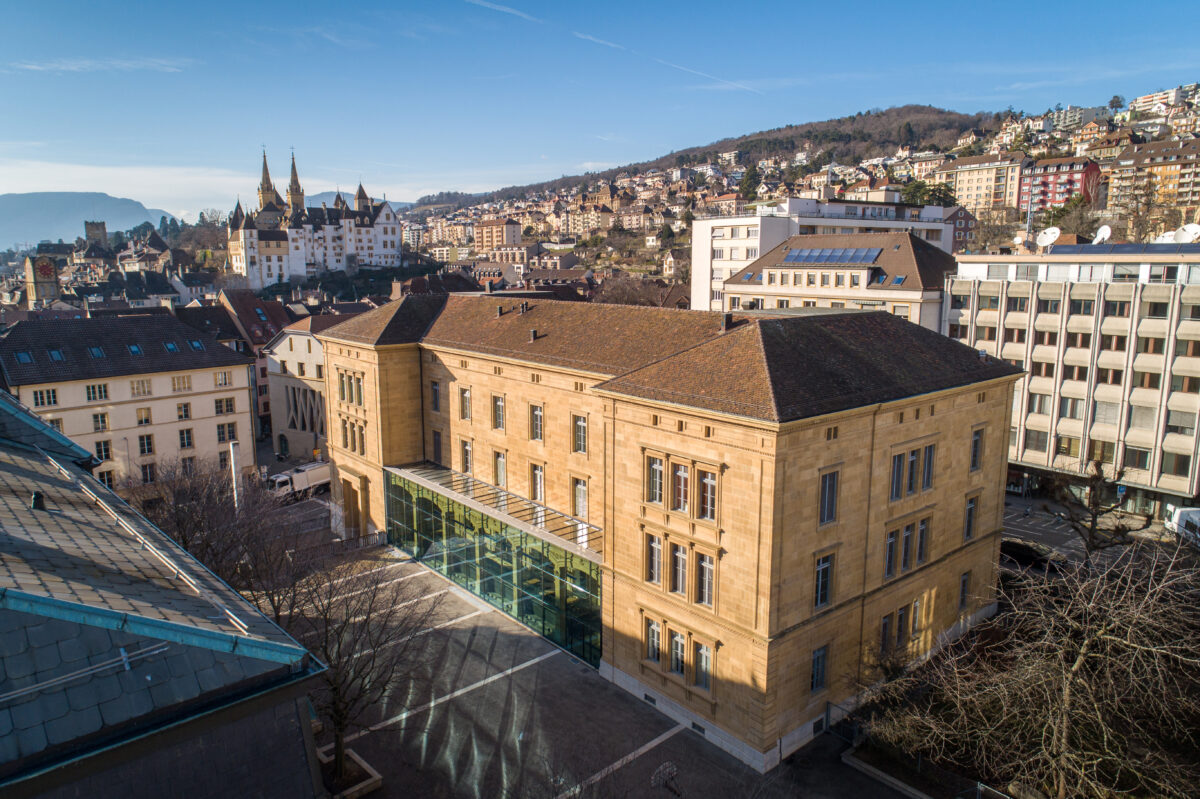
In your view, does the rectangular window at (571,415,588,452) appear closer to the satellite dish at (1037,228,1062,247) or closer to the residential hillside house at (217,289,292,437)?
the satellite dish at (1037,228,1062,247)

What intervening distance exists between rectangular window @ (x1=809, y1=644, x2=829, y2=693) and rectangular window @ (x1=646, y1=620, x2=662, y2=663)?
17.5ft

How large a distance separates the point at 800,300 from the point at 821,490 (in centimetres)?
4322

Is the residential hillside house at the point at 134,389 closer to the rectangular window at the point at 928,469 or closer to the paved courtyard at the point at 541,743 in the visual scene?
the paved courtyard at the point at 541,743

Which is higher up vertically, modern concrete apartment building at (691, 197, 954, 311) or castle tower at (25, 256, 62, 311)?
modern concrete apartment building at (691, 197, 954, 311)

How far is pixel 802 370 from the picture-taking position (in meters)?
24.5

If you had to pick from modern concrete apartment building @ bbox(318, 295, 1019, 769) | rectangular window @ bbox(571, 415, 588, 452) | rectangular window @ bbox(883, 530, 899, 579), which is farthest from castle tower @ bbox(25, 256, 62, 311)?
rectangular window @ bbox(883, 530, 899, 579)

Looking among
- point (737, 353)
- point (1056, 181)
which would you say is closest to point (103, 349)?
point (737, 353)

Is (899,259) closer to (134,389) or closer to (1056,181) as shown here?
(134,389)

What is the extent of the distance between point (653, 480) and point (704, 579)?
3.78 metres

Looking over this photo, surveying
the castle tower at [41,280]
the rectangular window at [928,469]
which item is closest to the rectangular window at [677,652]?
the rectangular window at [928,469]

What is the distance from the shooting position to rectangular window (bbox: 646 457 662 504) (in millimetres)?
26094

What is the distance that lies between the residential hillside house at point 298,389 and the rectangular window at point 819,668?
47025 mm

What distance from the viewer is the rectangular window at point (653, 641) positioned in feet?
88.2

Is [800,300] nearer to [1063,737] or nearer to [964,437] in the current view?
[964,437]
